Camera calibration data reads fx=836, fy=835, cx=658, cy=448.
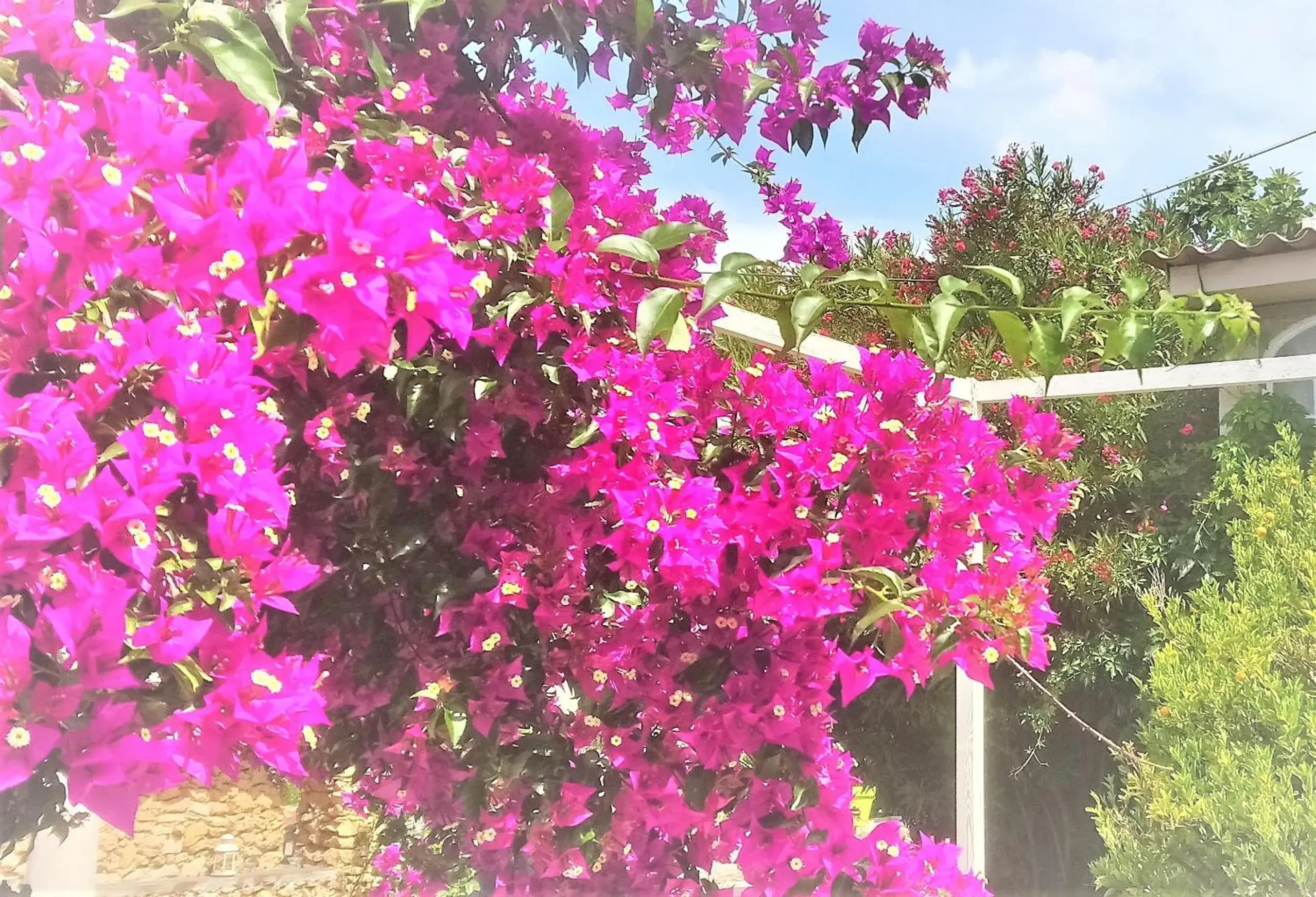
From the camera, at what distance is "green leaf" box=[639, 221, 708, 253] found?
0.55 metres

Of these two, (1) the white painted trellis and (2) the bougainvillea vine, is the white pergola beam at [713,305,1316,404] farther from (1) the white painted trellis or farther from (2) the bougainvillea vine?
(2) the bougainvillea vine

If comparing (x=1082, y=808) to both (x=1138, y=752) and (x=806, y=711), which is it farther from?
(x=806, y=711)

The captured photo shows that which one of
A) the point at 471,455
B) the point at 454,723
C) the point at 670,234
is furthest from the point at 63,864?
the point at 670,234

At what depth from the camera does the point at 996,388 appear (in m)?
1.51

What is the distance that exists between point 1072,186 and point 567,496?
11.3 feet

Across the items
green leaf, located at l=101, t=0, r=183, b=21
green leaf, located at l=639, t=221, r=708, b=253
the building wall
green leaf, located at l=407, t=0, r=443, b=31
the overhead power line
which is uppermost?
the overhead power line

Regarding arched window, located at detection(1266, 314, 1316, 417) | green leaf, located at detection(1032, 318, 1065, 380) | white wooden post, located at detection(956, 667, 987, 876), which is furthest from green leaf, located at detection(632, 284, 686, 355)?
arched window, located at detection(1266, 314, 1316, 417)

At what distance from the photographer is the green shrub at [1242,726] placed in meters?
1.57

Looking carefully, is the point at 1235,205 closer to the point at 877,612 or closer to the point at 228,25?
the point at 877,612

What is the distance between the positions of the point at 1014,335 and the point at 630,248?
0.25 metres

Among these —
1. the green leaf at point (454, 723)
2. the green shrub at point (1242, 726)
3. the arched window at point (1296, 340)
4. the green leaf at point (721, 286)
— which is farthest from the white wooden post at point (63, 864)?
the arched window at point (1296, 340)

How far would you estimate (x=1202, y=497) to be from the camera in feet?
8.50

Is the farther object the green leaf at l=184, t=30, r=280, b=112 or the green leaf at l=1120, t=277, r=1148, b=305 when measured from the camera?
the green leaf at l=1120, t=277, r=1148, b=305

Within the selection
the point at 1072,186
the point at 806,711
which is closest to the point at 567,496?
the point at 806,711
